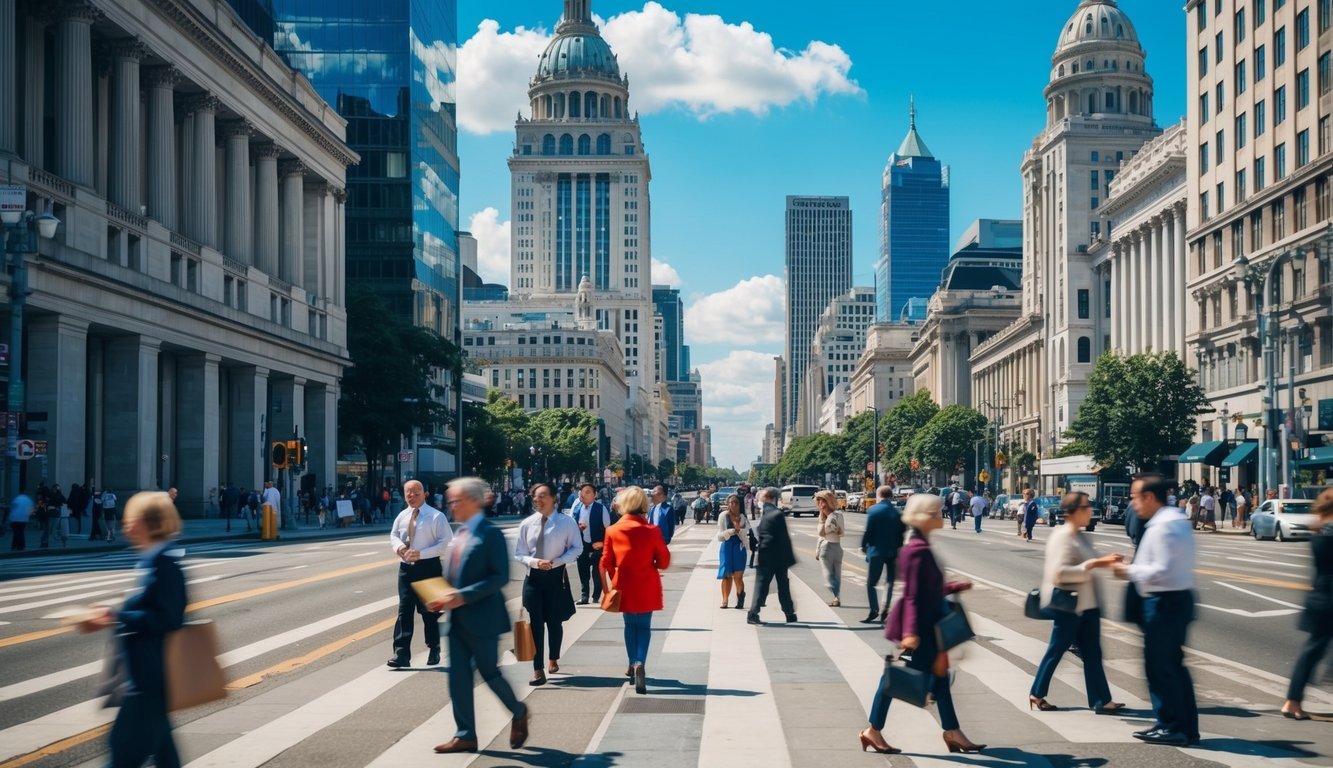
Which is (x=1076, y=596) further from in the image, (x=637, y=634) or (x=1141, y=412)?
(x=1141, y=412)

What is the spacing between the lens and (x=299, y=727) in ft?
34.1

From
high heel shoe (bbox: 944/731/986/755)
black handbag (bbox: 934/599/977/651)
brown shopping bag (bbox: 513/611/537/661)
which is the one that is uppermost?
black handbag (bbox: 934/599/977/651)

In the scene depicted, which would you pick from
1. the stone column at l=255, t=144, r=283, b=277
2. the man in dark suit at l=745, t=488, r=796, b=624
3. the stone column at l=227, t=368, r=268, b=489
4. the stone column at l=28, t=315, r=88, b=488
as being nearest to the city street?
the man in dark suit at l=745, t=488, r=796, b=624

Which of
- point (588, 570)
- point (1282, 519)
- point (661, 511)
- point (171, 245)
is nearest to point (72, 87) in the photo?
Result: point (171, 245)

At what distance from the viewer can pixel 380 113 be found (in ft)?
301

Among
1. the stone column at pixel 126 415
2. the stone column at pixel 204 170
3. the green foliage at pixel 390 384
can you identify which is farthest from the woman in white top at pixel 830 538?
the green foliage at pixel 390 384

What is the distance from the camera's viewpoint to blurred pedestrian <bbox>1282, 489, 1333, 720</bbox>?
404 inches

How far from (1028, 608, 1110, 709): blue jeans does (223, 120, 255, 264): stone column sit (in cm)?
5810

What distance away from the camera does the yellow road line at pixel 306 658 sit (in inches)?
503

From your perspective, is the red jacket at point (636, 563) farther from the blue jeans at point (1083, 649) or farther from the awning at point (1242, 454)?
the awning at point (1242, 454)

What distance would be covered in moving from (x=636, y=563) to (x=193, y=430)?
49770 mm

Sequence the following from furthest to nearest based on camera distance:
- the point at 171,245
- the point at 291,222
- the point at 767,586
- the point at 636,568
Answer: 1. the point at 291,222
2. the point at 171,245
3. the point at 767,586
4. the point at 636,568

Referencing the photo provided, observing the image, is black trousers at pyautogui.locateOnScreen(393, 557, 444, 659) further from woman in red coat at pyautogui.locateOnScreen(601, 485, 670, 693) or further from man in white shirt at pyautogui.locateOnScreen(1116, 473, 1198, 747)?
man in white shirt at pyautogui.locateOnScreen(1116, 473, 1198, 747)

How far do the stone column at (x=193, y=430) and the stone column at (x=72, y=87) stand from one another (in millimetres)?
11463
